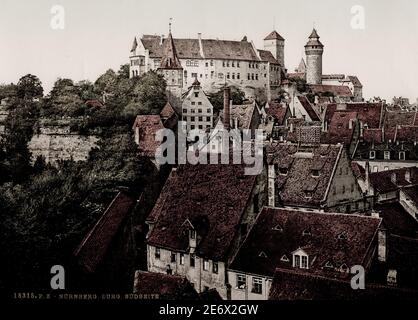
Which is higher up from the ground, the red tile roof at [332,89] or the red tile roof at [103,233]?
the red tile roof at [332,89]

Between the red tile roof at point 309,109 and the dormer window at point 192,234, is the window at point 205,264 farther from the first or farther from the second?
the red tile roof at point 309,109

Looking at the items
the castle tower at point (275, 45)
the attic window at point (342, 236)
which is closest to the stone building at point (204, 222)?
the attic window at point (342, 236)

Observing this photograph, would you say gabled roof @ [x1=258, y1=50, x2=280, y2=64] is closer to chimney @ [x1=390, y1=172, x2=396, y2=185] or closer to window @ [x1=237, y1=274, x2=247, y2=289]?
chimney @ [x1=390, y1=172, x2=396, y2=185]

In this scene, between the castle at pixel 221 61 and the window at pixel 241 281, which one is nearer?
the window at pixel 241 281

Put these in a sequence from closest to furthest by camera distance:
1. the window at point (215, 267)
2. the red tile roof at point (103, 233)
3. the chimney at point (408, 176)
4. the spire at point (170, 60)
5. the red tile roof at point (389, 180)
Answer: the window at point (215, 267)
the red tile roof at point (103, 233)
the red tile roof at point (389, 180)
the chimney at point (408, 176)
the spire at point (170, 60)

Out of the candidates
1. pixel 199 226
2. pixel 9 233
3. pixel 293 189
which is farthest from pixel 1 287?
pixel 293 189

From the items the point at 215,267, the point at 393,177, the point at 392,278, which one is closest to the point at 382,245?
the point at 392,278

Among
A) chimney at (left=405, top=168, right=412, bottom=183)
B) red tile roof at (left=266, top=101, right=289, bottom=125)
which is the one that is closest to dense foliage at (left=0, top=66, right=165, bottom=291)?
red tile roof at (left=266, top=101, right=289, bottom=125)
